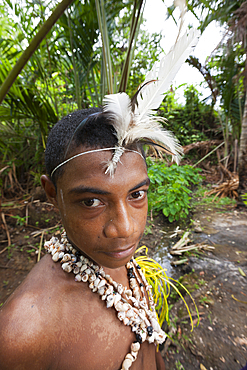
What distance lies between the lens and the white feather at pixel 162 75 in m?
0.64

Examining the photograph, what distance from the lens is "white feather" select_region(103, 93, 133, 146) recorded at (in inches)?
24.3

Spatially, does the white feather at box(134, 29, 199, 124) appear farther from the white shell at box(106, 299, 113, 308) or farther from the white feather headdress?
the white shell at box(106, 299, 113, 308)

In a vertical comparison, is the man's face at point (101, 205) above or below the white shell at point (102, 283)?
above

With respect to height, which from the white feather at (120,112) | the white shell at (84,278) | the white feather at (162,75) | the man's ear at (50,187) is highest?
the white feather at (162,75)

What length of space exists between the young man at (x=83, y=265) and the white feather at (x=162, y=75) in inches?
5.2

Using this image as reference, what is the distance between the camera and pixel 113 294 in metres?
0.74

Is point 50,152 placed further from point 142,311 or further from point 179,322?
point 179,322

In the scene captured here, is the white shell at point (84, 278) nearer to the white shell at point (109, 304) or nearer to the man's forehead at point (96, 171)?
the white shell at point (109, 304)

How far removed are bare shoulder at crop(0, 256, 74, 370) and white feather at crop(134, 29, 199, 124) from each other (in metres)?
0.62

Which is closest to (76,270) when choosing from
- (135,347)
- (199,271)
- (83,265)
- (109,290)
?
(83,265)

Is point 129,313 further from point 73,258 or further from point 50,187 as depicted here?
point 50,187

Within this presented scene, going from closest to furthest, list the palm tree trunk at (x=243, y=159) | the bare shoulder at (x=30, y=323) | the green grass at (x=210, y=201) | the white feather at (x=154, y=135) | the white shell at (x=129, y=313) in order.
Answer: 1. the bare shoulder at (x=30, y=323)
2. the white feather at (x=154, y=135)
3. the white shell at (x=129, y=313)
4. the palm tree trunk at (x=243, y=159)
5. the green grass at (x=210, y=201)

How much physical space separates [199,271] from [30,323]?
1.69 m

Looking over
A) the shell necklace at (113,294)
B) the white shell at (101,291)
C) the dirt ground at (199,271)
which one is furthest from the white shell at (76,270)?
the dirt ground at (199,271)
